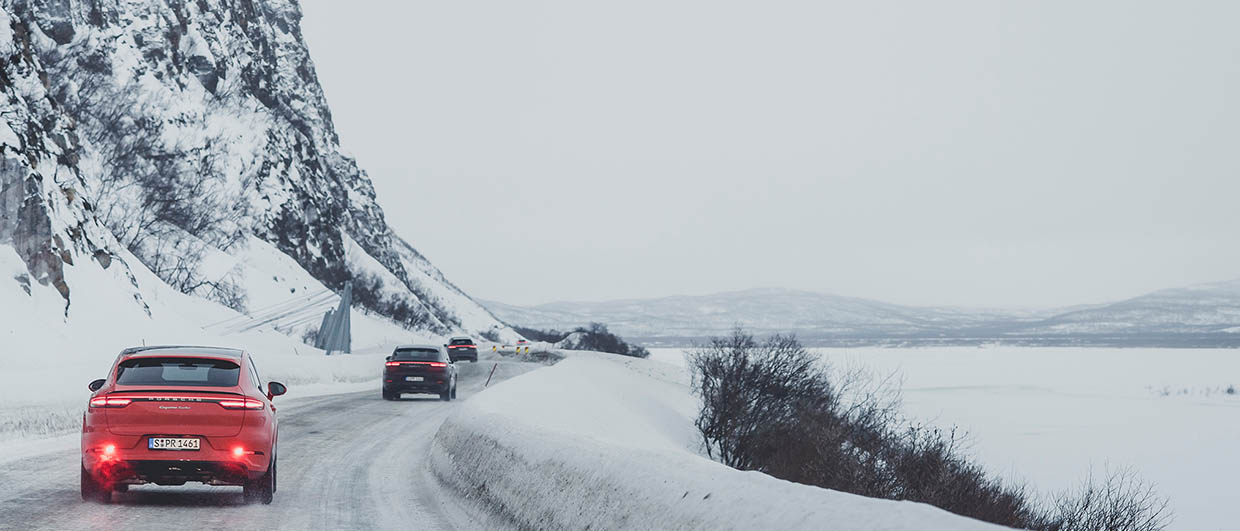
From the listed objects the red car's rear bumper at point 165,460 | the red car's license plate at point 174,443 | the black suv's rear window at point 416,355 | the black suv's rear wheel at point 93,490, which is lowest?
the black suv's rear wheel at point 93,490

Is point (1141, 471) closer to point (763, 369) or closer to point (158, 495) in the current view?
point (763, 369)

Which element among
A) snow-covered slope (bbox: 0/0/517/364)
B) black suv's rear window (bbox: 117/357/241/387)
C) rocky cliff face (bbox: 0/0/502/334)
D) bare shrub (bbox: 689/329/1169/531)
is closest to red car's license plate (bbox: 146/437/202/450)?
black suv's rear window (bbox: 117/357/241/387)

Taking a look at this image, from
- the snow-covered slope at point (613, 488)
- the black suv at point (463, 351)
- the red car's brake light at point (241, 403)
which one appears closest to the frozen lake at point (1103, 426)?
the snow-covered slope at point (613, 488)

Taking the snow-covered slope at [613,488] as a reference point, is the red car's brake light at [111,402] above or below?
above

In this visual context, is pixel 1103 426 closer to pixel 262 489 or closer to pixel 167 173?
pixel 167 173

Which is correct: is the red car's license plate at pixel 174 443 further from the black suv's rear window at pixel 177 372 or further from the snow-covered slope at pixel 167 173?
the snow-covered slope at pixel 167 173

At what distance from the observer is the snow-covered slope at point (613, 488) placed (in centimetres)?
623

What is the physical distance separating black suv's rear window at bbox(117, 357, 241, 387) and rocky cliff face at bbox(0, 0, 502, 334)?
111 feet

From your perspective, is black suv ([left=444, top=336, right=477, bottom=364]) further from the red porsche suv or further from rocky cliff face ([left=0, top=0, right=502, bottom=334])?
the red porsche suv

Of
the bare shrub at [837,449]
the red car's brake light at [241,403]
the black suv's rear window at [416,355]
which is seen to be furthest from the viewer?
the black suv's rear window at [416,355]

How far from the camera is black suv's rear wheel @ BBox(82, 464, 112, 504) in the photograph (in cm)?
1159

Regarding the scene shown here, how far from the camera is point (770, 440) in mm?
39000

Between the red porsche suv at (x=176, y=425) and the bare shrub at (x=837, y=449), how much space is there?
45.9ft

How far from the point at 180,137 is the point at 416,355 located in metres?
53.1
